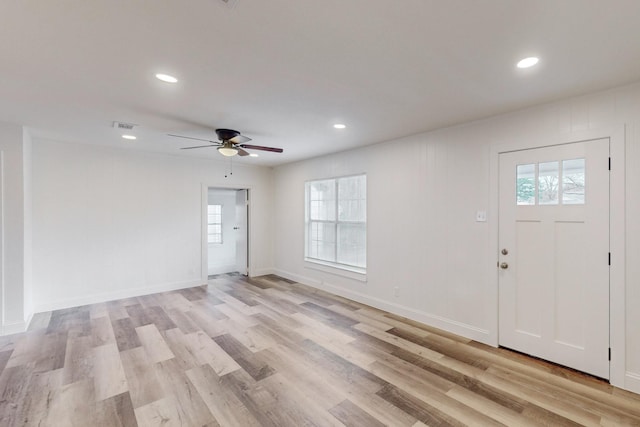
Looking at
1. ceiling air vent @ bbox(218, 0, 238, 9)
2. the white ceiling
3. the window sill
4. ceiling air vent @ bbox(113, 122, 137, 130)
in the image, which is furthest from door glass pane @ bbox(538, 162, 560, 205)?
ceiling air vent @ bbox(113, 122, 137, 130)

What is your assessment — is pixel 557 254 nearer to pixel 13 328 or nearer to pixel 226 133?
pixel 226 133

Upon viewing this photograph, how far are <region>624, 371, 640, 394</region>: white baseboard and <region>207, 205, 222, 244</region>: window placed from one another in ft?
26.4

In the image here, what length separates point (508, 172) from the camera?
3.15m

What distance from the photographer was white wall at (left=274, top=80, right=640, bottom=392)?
2443mm

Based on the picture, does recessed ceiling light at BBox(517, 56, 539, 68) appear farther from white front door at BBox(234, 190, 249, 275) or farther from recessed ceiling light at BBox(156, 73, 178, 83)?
white front door at BBox(234, 190, 249, 275)

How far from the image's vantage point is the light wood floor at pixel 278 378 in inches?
83.4

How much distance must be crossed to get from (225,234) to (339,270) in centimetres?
448

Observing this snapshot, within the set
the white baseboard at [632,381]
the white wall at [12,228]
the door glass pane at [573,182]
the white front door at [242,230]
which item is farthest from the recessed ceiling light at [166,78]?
the white baseboard at [632,381]

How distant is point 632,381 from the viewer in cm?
240

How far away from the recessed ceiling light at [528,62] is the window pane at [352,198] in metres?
2.90

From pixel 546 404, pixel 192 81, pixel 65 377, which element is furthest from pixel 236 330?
pixel 546 404

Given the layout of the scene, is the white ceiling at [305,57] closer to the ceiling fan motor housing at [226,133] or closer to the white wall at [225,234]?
the ceiling fan motor housing at [226,133]

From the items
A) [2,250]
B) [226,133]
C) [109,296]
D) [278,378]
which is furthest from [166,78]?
[109,296]

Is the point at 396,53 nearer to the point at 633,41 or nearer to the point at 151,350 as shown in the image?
the point at 633,41
